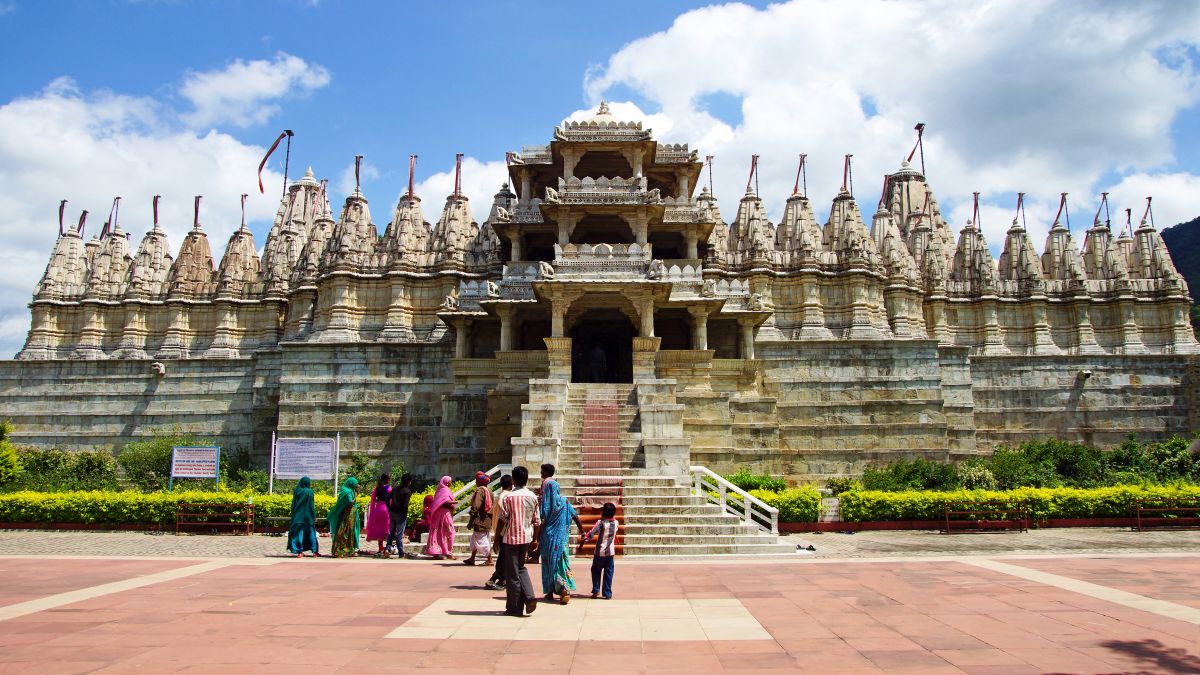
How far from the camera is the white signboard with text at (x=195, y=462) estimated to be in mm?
23047

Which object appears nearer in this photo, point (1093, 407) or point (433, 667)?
point (433, 667)

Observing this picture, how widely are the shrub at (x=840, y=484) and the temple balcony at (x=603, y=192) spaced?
39.3 ft

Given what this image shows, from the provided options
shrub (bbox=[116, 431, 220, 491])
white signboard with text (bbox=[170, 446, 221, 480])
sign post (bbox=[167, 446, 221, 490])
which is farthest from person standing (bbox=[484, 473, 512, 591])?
shrub (bbox=[116, 431, 220, 491])

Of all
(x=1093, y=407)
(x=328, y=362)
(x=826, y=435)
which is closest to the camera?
(x=826, y=435)

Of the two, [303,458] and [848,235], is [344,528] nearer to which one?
[303,458]

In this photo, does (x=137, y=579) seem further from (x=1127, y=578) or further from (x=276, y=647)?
(x=1127, y=578)

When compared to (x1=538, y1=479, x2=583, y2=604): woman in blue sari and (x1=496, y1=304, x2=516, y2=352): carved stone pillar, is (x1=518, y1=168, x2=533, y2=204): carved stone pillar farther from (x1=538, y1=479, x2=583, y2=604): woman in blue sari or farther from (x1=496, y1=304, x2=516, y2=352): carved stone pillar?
(x1=538, y1=479, x2=583, y2=604): woman in blue sari

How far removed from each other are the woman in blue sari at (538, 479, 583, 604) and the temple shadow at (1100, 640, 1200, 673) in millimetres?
6160

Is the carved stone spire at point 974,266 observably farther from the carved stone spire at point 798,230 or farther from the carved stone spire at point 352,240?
the carved stone spire at point 352,240

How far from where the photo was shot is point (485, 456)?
27.0 metres

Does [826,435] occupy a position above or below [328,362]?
below

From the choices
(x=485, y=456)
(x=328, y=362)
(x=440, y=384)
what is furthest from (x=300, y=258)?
(x=485, y=456)

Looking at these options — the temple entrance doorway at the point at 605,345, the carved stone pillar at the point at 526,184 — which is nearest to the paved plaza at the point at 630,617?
the temple entrance doorway at the point at 605,345

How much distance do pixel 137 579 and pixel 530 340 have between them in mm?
19772
